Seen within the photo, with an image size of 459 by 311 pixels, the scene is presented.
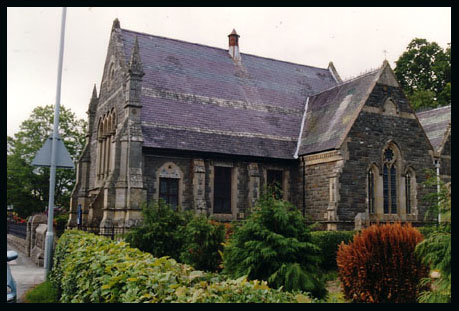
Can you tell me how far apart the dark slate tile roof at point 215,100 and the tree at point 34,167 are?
1973cm

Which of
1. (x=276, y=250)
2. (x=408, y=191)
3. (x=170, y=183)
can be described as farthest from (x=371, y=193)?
(x=276, y=250)

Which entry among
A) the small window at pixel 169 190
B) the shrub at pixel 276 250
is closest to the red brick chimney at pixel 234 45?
the small window at pixel 169 190

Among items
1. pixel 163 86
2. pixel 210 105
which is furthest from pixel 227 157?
pixel 163 86

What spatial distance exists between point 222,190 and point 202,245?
35.4ft

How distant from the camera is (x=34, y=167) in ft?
138

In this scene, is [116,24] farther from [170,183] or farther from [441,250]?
[441,250]

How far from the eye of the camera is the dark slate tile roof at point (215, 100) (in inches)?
961

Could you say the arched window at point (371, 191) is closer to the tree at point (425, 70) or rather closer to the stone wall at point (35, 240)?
the stone wall at point (35, 240)

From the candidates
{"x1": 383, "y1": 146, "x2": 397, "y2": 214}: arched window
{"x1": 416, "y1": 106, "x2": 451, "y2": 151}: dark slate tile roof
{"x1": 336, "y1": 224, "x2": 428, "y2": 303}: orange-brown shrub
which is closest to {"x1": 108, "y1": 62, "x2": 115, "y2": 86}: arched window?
{"x1": 383, "y1": 146, "x2": 397, "y2": 214}: arched window

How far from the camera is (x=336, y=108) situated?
26672 millimetres

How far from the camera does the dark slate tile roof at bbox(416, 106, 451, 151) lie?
30.8 metres

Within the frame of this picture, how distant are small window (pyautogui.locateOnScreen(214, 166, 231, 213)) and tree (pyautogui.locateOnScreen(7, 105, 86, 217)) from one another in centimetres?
2367

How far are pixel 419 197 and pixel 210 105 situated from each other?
41.5 ft
